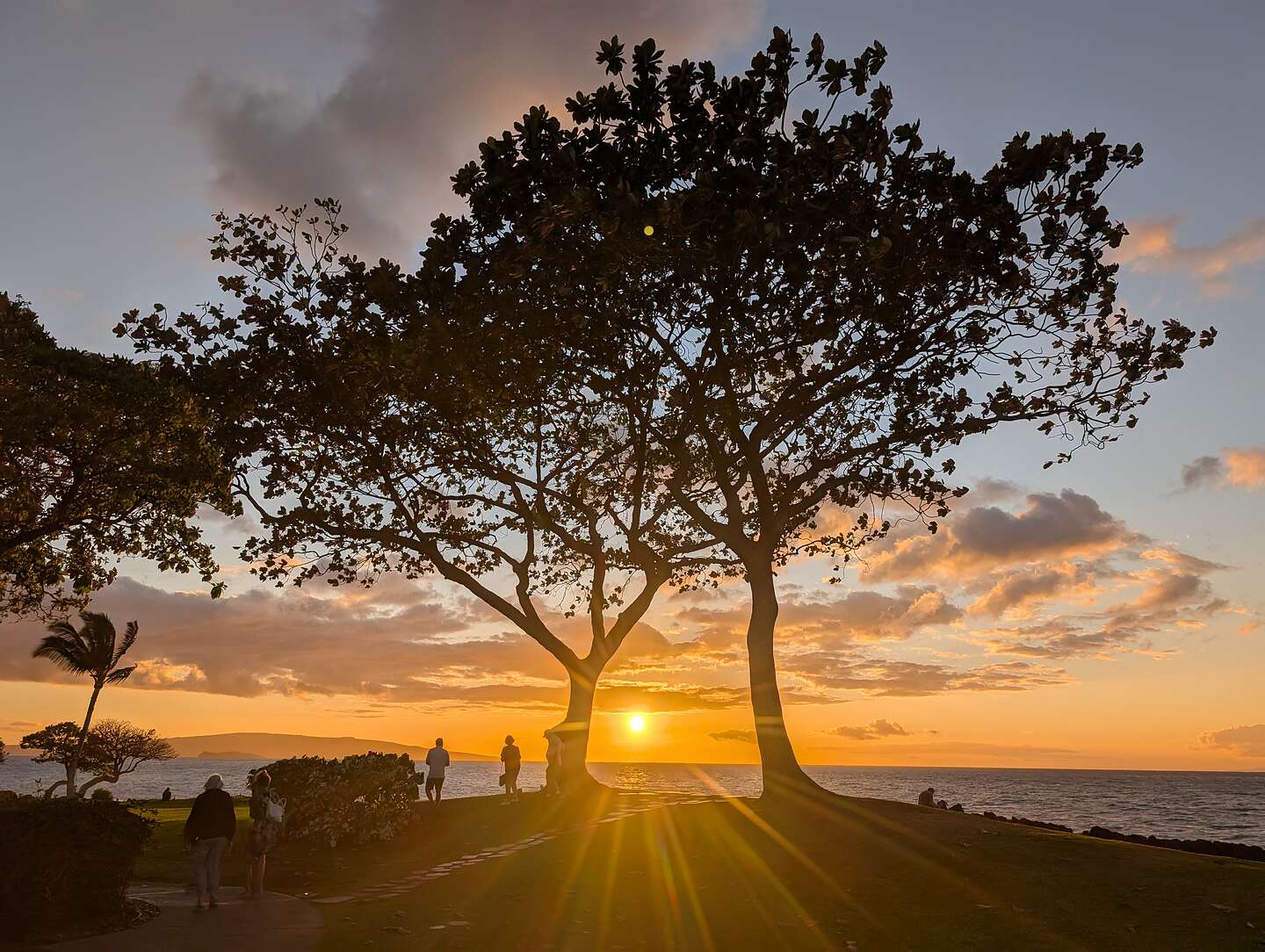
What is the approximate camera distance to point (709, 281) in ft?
62.8

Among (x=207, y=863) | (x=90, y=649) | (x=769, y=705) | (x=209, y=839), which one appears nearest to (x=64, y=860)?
(x=209, y=839)

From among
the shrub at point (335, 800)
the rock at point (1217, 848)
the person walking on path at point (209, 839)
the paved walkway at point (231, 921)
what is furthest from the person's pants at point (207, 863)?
the rock at point (1217, 848)

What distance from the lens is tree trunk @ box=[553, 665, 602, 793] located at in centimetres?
2975

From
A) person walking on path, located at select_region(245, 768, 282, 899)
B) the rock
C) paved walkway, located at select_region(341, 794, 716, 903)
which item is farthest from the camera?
the rock

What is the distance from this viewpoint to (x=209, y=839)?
1479 centimetres

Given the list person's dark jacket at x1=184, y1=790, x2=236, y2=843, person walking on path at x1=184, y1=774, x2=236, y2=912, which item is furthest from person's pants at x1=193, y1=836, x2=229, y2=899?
person's dark jacket at x1=184, y1=790, x2=236, y2=843

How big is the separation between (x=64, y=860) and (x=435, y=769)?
18.3 meters

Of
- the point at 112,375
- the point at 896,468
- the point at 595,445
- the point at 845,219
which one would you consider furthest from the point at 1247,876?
the point at 112,375

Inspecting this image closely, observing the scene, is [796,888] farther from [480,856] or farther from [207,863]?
[207,863]

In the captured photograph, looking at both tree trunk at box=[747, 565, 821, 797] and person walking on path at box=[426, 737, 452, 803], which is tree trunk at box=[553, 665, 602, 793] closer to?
person walking on path at box=[426, 737, 452, 803]

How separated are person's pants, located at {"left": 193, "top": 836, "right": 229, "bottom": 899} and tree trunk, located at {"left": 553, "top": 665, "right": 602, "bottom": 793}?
51.1 feet

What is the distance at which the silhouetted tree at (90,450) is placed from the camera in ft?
73.0

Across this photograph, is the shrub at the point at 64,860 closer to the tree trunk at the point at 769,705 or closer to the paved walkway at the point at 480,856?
the paved walkway at the point at 480,856

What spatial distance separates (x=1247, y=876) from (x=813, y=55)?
50.0 feet
